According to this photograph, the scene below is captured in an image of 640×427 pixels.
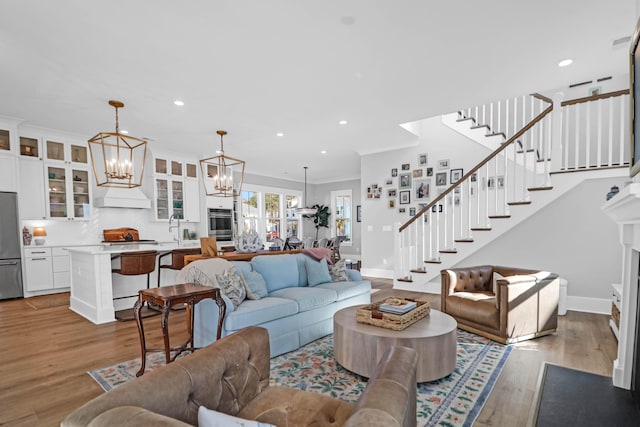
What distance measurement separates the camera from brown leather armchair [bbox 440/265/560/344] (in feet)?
10.2

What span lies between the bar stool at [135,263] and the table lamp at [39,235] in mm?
2503

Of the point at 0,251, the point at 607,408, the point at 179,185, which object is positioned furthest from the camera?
the point at 179,185

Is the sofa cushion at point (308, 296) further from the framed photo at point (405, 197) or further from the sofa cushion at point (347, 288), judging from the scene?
the framed photo at point (405, 197)

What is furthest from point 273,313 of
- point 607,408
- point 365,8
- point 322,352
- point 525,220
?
point 525,220

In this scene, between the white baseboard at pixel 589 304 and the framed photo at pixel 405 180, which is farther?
the framed photo at pixel 405 180

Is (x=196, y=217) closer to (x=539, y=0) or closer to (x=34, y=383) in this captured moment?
(x=34, y=383)

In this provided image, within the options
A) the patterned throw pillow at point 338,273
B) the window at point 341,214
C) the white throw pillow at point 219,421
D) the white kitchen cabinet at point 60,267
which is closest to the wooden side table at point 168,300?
the white throw pillow at point 219,421

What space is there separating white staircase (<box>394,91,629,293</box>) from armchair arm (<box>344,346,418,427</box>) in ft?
13.0

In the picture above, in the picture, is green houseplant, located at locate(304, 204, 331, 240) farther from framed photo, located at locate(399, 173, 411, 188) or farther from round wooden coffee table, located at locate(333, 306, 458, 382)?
round wooden coffee table, located at locate(333, 306, 458, 382)

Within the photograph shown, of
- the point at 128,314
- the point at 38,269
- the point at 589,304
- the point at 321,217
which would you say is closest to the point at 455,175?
the point at 589,304

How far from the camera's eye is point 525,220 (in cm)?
464

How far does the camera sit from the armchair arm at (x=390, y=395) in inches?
34.6

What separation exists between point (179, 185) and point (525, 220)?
7014mm

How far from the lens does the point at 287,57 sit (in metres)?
3.17
